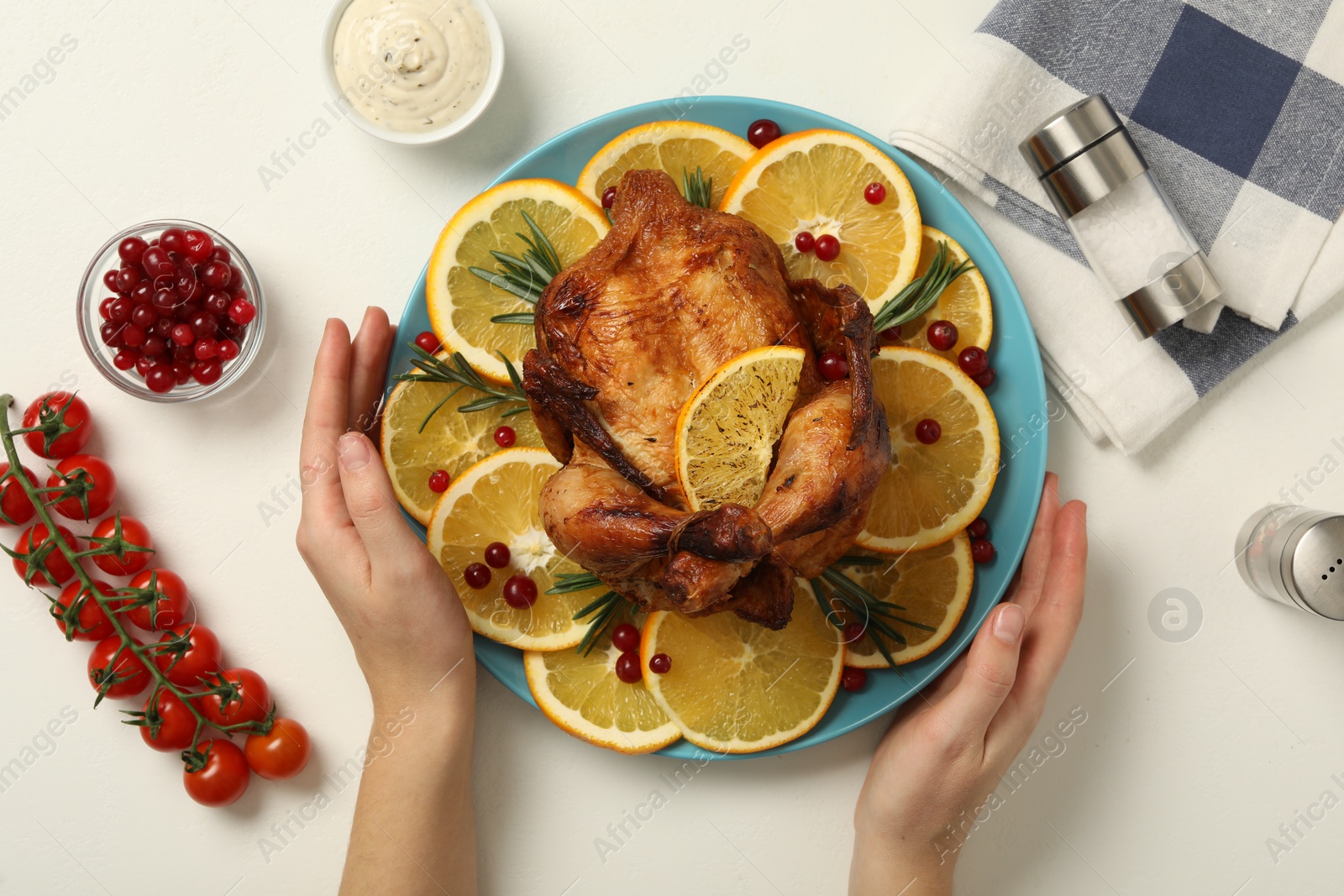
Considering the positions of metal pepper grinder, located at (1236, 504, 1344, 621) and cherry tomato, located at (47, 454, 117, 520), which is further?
cherry tomato, located at (47, 454, 117, 520)

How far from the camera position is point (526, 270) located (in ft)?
8.14

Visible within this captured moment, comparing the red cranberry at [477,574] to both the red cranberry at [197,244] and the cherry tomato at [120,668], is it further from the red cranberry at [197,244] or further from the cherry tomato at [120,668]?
the red cranberry at [197,244]

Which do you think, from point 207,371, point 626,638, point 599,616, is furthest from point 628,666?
point 207,371

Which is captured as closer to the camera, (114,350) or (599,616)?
(599,616)

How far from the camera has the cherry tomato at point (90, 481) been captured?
2709 millimetres

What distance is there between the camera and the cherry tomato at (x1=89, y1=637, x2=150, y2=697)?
2688 millimetres

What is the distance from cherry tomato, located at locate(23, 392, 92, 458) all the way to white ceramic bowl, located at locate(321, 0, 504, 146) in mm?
1232

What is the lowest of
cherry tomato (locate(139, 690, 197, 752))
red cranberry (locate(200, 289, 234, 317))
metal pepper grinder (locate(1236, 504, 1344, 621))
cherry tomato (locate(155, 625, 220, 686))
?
metal pepper grinder (locate(1236, 504, 1344, 621))

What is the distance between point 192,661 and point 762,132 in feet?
→ 7.91

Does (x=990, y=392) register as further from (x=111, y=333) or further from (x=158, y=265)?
(x=111, y=333)

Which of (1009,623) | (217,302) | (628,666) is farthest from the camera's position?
(217,302)

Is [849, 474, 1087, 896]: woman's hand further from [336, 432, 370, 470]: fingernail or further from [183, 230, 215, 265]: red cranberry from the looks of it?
[183, 230, 215, 265]: red cranberry

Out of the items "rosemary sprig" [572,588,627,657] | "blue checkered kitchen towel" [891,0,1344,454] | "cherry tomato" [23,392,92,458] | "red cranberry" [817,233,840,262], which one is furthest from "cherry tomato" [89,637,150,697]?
"blue checkered kitchen towel" [891,0,1344,454]

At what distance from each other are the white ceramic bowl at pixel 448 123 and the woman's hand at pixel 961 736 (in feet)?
6.77
